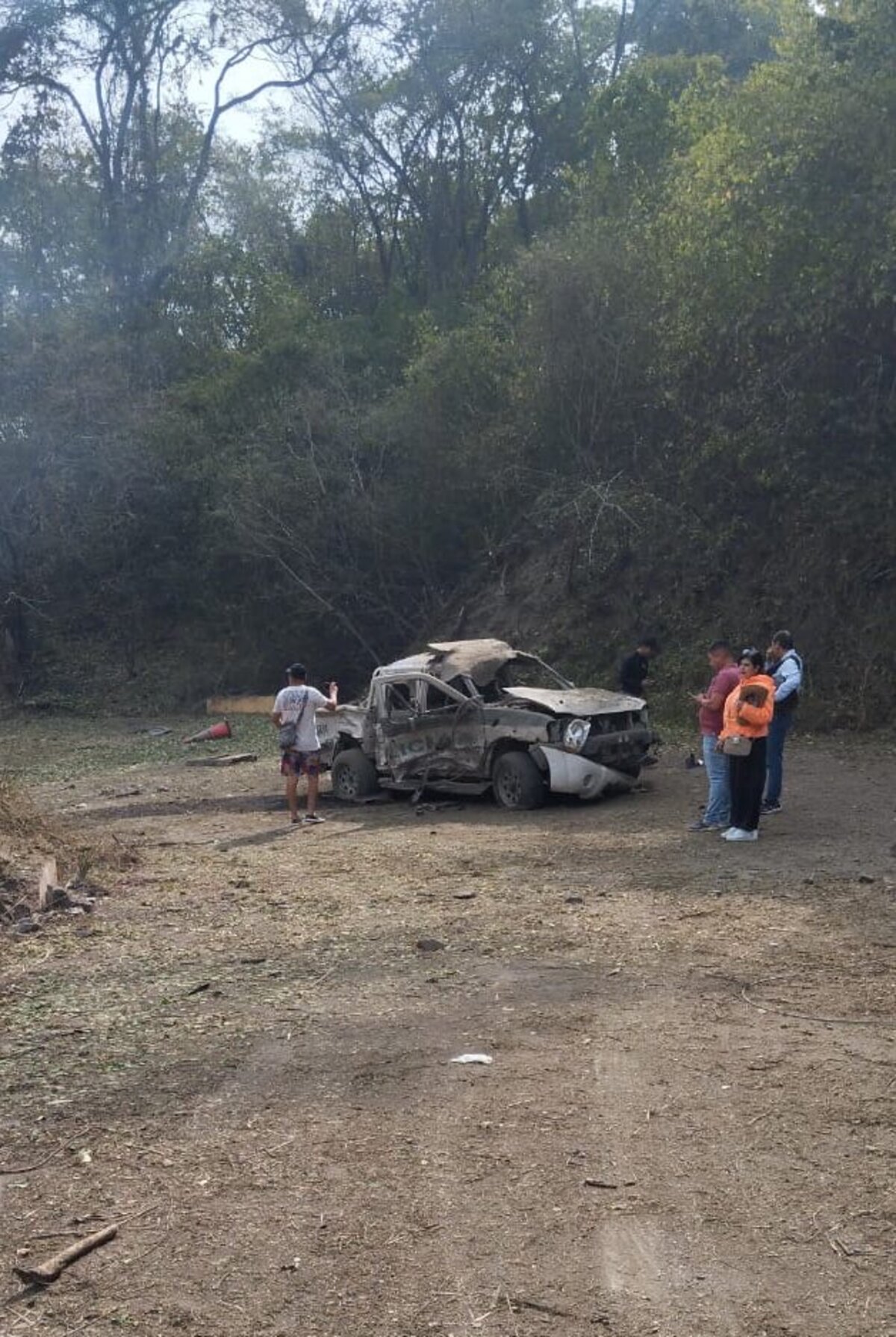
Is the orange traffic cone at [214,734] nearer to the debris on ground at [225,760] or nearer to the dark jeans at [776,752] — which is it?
the debris on ground at [225,760]

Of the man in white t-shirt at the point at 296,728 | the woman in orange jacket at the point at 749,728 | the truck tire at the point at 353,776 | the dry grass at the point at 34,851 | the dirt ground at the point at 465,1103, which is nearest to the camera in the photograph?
the dirt ground at the point at 465,1103

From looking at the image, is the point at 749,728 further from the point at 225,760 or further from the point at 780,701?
the point at 225,760

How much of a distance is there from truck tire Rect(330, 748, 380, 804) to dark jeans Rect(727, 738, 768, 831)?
5.82 meters

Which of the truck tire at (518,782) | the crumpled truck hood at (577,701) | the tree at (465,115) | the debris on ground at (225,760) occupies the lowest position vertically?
the debris on ground at (225,760)

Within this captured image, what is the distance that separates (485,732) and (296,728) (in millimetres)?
2101

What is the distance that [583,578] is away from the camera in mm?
26453

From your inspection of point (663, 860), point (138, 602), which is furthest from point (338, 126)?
point (663, 860)

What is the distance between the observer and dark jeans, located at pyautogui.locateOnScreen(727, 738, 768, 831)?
11203mm

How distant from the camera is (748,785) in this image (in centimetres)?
1144

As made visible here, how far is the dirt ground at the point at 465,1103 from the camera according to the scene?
4023mm

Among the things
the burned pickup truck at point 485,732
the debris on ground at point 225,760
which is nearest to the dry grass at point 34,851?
the burned pickup truck at point 485,732

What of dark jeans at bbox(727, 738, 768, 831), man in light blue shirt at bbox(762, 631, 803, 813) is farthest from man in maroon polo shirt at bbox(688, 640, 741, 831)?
man in light blue shirt at bbox(762, 631, 803, 813)

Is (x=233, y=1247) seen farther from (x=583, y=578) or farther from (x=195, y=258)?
(x=195, y=258)

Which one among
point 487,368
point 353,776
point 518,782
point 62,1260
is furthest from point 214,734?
point 62,1260
